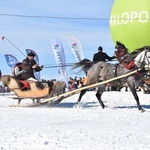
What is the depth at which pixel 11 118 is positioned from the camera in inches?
307

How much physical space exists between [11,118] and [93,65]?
14.1 ft

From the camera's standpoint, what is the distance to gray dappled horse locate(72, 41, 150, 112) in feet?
33.5

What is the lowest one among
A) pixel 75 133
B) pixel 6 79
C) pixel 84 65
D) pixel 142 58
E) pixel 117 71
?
pixel 75 133

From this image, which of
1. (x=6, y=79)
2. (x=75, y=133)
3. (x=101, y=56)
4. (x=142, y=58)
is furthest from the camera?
(x=101, y=56)

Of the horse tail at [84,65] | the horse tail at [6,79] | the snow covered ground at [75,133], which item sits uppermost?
the horse tail at [84,65]

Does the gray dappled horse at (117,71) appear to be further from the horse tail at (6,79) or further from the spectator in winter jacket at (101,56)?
the horse tail at (6,79)

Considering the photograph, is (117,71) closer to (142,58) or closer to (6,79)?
(142,58)

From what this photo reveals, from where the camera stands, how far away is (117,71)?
10.7 meters

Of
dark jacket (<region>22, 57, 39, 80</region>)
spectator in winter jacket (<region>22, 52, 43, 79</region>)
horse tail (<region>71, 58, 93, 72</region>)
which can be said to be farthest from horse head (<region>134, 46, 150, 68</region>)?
dark jacket (<region>22, 57, 39, 80</region>)

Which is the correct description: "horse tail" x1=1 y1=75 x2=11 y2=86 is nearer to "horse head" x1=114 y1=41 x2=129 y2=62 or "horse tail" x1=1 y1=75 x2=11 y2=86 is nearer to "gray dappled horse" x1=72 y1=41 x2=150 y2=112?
"gray dappled horse" x1=72 y1=41 x2=150 y2=112

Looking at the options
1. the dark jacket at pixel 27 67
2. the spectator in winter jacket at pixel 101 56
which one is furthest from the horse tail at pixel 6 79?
the spectator in winter jacket at pixel 101 56

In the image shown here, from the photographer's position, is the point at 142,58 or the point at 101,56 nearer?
the point at 142,58

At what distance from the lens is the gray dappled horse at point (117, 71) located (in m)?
10.2

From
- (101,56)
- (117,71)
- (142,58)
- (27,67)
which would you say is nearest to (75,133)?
(142,58)
